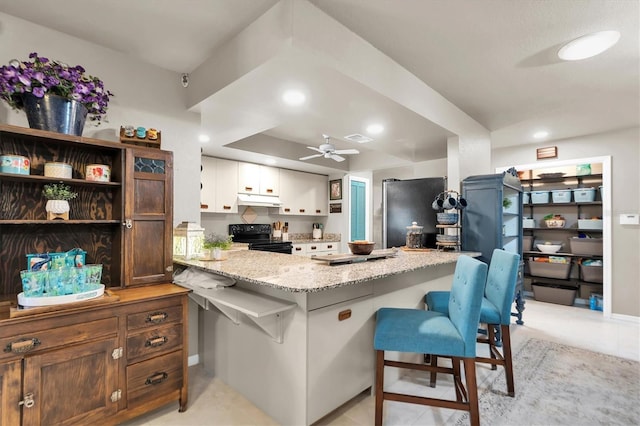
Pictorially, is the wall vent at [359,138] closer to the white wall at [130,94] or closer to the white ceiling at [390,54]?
the white ceiling at [390,54]

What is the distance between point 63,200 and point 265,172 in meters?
3.45

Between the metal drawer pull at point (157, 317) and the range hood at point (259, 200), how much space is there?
2984 mm

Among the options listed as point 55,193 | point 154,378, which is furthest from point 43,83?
point 154,378

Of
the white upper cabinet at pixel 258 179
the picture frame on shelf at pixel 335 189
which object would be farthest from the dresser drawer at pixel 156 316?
the picture frame on shelf at pixel 335 189

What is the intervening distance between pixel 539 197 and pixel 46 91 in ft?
19.6

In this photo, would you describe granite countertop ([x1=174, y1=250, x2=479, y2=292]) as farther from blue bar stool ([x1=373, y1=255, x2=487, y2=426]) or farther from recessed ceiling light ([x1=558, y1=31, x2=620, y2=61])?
recessed ceiling light ([x1=558, y1=31, x2=620, y2=61])

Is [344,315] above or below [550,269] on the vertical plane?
above

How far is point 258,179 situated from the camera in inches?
199

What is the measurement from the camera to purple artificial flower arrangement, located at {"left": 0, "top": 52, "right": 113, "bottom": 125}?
5.35 ft

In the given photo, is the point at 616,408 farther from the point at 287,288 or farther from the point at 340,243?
the point at 340,243

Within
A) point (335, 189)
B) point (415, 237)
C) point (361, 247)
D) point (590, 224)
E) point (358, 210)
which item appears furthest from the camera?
point (358, 210)

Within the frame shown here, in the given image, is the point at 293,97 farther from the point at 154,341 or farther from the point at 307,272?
the point at 154,341

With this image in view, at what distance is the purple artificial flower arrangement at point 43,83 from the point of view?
1.63 m

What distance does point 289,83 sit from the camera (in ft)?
7.30
